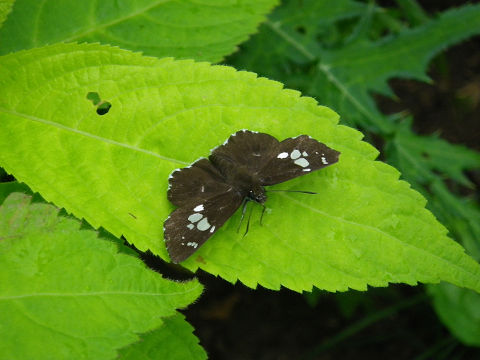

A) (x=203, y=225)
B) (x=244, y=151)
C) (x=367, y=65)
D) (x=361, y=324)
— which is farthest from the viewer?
(x=361, y=324)

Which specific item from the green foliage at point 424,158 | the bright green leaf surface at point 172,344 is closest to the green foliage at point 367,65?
the green foliage at point 424,158

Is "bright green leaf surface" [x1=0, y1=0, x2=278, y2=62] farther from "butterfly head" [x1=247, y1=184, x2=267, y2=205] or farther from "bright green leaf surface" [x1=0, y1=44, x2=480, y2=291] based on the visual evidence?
"butterfly head" [x1=247, y1=184, x2=267, y2=205]

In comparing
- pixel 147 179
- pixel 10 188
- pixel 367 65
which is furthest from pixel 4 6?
pixel 367 65

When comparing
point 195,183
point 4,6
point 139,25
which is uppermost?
point 4,6

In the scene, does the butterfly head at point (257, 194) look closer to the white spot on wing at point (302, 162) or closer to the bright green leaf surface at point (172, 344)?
the white spot on wing at point (302, 162)

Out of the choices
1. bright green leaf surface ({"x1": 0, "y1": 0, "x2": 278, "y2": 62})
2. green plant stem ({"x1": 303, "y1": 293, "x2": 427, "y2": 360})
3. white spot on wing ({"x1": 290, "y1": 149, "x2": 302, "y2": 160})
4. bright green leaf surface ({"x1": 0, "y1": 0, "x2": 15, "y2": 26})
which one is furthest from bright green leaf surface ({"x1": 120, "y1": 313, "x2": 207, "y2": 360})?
green plant stem ({"x1": 303, "y1": 293, "x2": 427, "y2": 360})

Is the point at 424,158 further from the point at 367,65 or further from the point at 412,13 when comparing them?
the point at 412,13
